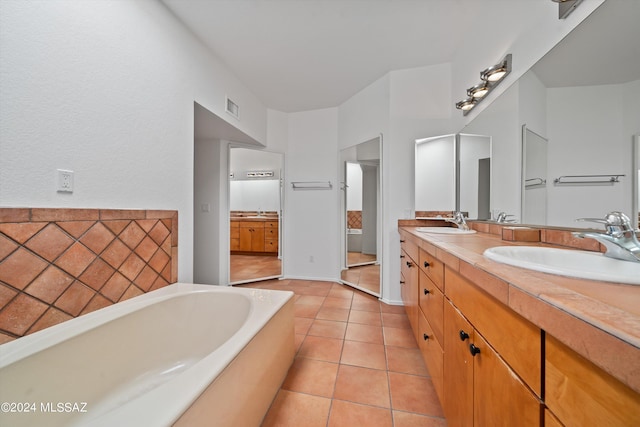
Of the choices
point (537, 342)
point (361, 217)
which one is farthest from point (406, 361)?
point (361, 217)

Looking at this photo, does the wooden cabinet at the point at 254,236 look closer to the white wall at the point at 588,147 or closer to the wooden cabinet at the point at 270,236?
the wooden cabinet at the point at 270,236

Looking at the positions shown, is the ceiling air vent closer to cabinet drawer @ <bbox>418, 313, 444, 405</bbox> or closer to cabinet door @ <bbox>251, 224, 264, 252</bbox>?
cabinet door @ <bbox>251, 224, 264, 252</bbox>

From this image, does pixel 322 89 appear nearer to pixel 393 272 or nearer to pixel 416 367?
pixel 393 272

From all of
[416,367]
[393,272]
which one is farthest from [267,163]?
[416,367]

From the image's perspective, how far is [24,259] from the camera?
3.22 ft

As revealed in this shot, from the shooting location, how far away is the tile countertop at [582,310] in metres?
0.31

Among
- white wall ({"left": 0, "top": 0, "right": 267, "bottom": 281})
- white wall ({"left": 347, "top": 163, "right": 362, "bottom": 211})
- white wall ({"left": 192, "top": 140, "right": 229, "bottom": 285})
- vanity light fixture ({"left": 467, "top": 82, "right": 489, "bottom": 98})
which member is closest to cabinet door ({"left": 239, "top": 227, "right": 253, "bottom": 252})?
white wall ({"left": 192, "top": 140, "right": 229, "bottom": 285})

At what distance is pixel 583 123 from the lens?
0.99 m

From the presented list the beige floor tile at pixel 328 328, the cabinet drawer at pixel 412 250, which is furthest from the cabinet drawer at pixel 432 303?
the beige floor tile at pixel 328 328

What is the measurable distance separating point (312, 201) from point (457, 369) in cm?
276

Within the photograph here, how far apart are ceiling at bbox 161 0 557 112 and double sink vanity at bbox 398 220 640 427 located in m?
1.43

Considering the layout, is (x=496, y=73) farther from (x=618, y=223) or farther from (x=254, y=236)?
(x=254, y=236)

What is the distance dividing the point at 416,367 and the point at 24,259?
212 centimetres

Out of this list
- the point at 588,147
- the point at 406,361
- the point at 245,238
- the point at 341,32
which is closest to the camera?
the point at 588,147
